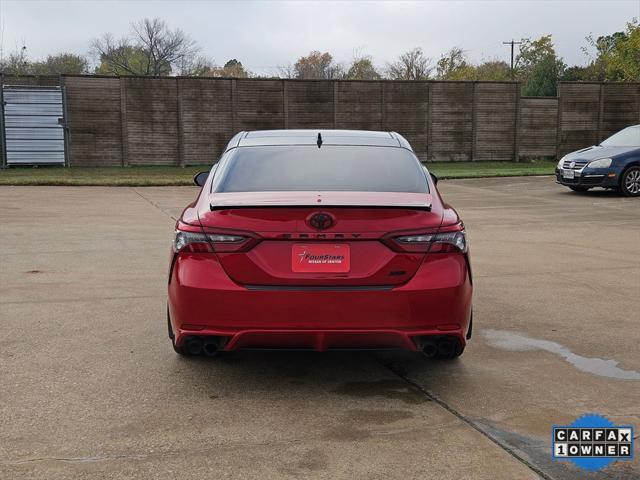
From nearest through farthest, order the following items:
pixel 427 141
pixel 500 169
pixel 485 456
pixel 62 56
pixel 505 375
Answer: pixel 485 456, pixel 505 375, pixel 500 169, pixel 427 141, pixel 62 56

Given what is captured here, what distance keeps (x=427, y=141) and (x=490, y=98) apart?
2833 millimetres

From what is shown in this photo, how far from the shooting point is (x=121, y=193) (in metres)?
16.6

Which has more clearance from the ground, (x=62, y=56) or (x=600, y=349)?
(x=62, y=56)

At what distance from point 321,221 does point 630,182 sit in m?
13.9

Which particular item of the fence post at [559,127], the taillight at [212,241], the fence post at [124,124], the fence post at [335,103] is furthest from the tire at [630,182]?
the fence post at [124,124]

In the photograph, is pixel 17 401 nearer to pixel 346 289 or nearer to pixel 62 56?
pixel 346 289

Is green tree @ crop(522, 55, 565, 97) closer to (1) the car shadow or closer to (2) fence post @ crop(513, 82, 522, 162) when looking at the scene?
(2) fence post @ crop(513, 82, 522, 162)

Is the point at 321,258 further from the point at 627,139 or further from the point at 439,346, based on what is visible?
the point at 627,139

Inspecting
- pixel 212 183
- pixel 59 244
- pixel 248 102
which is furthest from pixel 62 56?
pixel 212 183

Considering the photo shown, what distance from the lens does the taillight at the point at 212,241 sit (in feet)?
12.9

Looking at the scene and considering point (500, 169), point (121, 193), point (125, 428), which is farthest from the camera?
point (500, 169)

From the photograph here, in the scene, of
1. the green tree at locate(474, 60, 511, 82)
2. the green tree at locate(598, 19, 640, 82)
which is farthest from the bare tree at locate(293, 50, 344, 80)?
the green tree at locate(598, 19, 640, 82)

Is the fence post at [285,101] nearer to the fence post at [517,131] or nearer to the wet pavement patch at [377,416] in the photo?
the fence post at [517,131]

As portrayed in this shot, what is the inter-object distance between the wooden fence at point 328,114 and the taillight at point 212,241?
2029 centimetres
